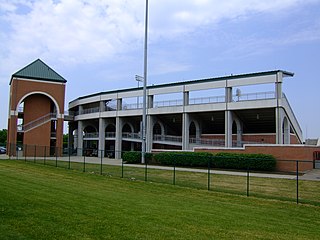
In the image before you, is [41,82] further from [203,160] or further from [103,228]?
[103,228]

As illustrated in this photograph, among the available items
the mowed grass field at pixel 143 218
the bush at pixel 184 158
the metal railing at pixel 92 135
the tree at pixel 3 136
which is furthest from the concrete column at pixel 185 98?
the tree at pixel 3 136

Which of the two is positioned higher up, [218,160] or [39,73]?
[39,73]

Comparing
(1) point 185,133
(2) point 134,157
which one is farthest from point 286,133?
(2) point 134,157

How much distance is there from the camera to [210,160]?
115ft

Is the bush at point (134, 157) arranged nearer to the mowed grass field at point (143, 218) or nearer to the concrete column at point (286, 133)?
the concrete column at point (286, 133)

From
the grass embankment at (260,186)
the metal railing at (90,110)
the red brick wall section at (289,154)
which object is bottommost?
the grass embankment at (260,186)

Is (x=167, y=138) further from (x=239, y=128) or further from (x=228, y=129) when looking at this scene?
(x=228, y=129)

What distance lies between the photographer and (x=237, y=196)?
714 inches

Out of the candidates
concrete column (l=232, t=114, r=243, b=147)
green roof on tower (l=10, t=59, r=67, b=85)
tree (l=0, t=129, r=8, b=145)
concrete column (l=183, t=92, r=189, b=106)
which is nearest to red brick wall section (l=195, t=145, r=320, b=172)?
concrete column (l=232, t=114, r=243, b=147)

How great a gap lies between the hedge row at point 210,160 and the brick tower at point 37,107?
23.0 metres

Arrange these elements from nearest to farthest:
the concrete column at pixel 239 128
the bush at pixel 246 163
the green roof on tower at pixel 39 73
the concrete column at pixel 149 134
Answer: the bush at pixel 246 163, the concrete column at pixel 239 128, the concrete column at pixel 149 134, the green roof on tower at pixel 39 73

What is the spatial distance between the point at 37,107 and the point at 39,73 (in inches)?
234

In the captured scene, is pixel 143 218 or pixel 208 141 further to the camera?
pixel 208 141

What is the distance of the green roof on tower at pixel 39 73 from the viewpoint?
6019 centimetres
